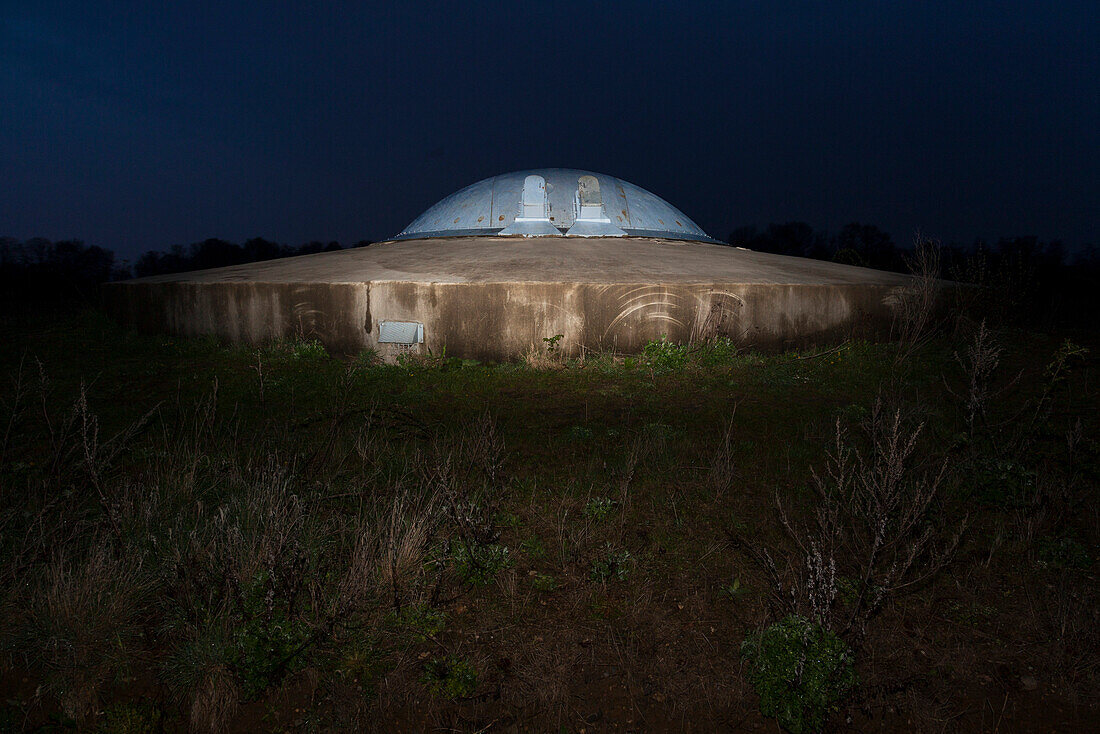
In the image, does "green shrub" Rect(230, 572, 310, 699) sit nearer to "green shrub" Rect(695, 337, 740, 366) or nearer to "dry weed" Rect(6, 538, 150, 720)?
"dry weed" Rect(6, 538, 150, 720)

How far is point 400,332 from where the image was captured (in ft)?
26.2

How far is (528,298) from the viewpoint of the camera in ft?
25.6

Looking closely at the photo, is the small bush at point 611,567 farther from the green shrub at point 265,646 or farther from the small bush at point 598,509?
the green shrub at point 265,646

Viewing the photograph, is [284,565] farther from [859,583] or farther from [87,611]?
[859,583]

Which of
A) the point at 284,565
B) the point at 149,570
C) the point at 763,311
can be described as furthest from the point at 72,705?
the point at 763,311

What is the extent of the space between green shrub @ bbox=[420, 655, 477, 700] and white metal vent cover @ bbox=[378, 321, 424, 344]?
5784 mm

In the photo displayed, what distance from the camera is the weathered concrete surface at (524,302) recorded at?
310 inches

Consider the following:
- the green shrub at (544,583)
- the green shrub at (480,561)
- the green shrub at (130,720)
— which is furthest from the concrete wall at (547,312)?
the green shrub at (130,720)

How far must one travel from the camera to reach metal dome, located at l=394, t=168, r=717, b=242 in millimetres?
12008

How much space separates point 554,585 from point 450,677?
0.78 m

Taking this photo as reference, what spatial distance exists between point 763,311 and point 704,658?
6.38m

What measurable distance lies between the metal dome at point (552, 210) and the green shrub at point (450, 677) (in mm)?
9686

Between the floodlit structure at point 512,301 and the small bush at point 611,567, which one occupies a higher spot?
the floodlit structure at point 512,301

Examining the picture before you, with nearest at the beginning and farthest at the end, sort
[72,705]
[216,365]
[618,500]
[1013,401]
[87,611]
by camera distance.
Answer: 1. [72,705]
2. [87,611]
3. [618,500]
4. [1013,401]
5. [216,365]
